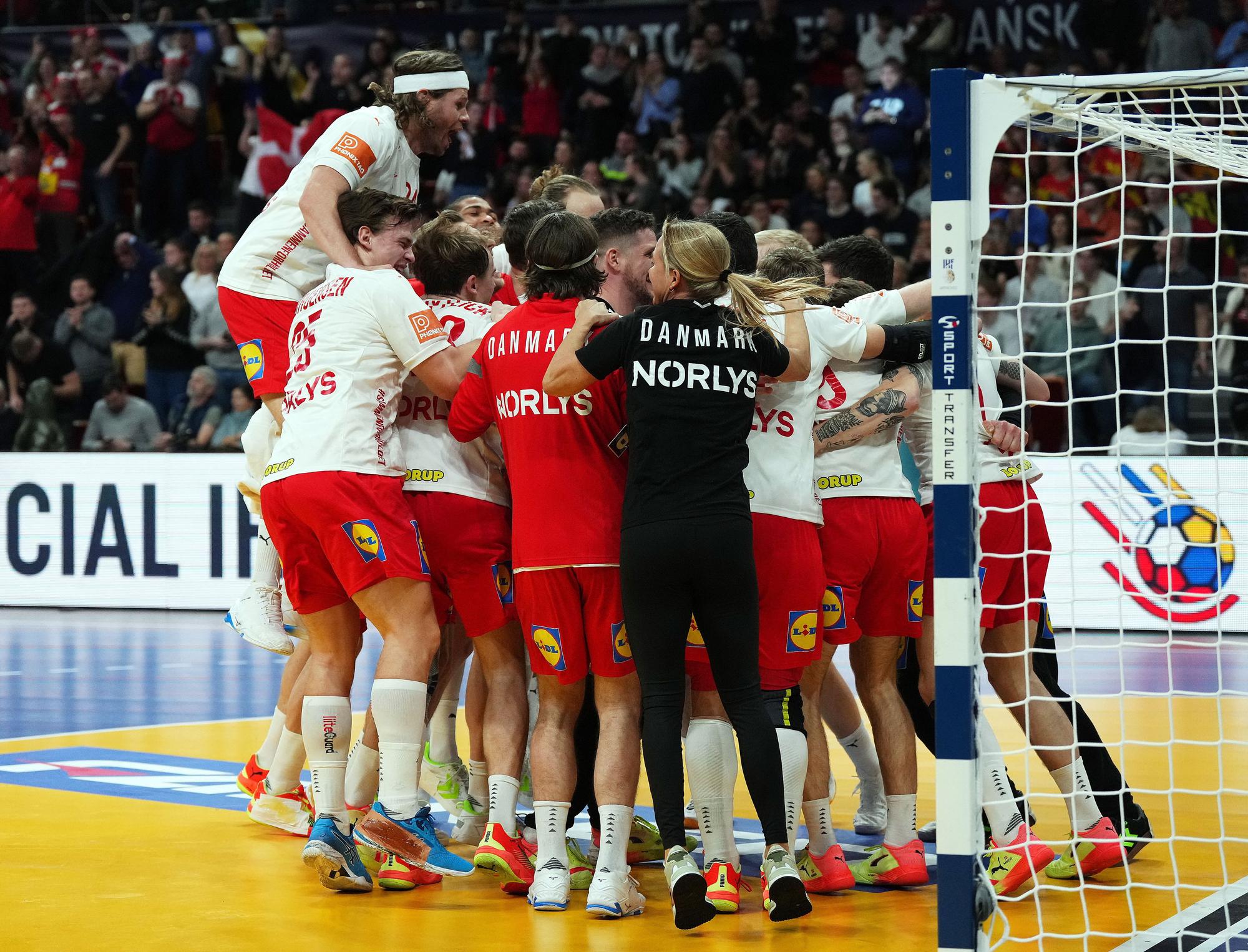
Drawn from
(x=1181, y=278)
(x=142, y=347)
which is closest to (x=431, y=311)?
(x=1181, y=278)

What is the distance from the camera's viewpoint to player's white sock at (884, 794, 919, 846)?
18.0ft

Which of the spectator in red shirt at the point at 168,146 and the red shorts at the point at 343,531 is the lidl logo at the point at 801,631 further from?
the spectator in red shirt at the point at 168,146

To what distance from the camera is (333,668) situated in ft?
18.4

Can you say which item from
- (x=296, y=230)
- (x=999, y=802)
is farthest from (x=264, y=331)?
(x=999, y=802)

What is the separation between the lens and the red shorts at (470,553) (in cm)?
561

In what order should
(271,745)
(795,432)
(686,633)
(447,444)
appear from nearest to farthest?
(686,633) < (795,432) < (447,444) < (271,745)

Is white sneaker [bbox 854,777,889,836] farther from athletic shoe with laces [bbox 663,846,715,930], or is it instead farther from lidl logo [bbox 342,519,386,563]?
lidl logo [bbox 342,519,386,563]

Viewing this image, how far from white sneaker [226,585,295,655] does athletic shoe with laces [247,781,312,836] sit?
0.65 m

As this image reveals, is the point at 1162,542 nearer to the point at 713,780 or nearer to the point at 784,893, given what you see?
the point at 713,780

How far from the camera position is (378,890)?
5449 millimetres

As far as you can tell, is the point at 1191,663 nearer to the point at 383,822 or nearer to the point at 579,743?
the point at 579,743

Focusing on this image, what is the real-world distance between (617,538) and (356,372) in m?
1.14

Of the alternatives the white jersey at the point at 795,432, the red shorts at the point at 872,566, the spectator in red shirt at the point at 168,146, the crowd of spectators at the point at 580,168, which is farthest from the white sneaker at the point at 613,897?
the spectator in red shirt at the point at 168,146

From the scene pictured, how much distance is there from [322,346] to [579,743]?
173 centimetres
